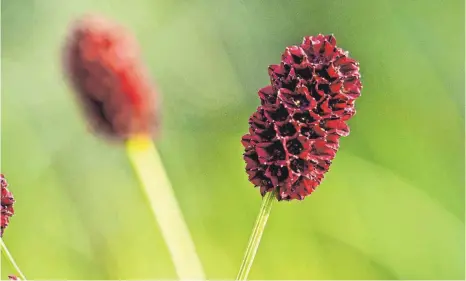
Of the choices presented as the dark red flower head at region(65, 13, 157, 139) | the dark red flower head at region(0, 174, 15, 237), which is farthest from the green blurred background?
the dark red flower head at region(0, 174, 15, 237)

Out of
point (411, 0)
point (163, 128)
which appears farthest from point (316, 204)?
point (411, 0)

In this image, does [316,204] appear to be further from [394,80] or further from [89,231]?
[89,231]

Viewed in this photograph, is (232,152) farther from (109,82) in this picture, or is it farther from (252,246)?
(252,246)

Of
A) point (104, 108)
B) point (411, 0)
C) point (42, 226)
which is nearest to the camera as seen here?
point (104, 108)

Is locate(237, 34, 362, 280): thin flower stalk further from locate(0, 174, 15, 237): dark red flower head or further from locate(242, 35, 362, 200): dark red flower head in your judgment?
locate(0, 174, 15, 237): dark red flower head

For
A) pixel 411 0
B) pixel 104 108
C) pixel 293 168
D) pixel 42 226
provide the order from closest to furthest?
pixel 293 168
pixel 104 108
pixel 42 226
pixel 411 0

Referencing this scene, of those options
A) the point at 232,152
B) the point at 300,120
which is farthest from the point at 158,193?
the point at 232,152

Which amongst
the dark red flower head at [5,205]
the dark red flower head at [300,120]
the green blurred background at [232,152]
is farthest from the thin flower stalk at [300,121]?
the green blurred background at [232,152]
